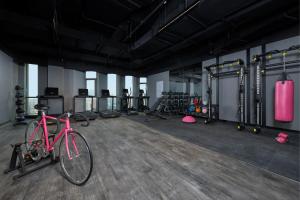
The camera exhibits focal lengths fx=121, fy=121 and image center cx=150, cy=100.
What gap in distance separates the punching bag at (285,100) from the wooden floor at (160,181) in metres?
2.57

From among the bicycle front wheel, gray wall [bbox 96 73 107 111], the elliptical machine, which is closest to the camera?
the bicycle front wheel

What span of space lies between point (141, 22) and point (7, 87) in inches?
231

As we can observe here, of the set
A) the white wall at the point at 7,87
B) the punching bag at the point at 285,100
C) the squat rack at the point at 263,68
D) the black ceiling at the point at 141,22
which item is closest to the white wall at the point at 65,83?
the black ceiling at the point at 141,22

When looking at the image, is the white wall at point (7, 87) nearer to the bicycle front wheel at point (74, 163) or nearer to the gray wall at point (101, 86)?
the gray wall at point (101, 86)

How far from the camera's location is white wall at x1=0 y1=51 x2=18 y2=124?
14.6ft

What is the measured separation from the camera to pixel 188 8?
251 cm

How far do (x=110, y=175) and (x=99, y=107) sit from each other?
7.76 m

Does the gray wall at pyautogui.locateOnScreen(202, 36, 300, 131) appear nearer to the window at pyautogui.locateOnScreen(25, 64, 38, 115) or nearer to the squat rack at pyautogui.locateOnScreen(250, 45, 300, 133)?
the squat rack at pyautogui.locateOnScreen(250, 45, 300, 133)

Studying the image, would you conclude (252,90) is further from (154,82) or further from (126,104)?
(126,104)

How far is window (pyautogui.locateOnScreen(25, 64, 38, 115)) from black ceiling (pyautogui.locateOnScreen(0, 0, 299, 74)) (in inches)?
20.9

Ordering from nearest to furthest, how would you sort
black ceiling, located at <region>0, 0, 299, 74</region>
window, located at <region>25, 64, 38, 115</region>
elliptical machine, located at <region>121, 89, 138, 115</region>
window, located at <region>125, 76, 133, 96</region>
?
black ceiling, located at <region>0, 0, 299, 74</region>, window, located at <region>25, 64, 38, 115</region>, elliptical machine, located at <region>121, 89, 138, 115</region>, window, located at <region>125, 76, 133, 96</region>

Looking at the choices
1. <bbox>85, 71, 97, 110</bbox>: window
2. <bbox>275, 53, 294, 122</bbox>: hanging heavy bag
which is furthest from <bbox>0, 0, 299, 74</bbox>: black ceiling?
<bbox>85, 71, 97, 110</bbox>: window

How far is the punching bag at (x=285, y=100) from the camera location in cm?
320

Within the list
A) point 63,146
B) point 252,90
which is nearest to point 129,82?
point 252,90
